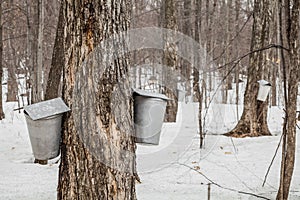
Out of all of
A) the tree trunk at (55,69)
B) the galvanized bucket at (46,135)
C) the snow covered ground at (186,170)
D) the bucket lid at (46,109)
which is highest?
the tree trunk at (55,69)

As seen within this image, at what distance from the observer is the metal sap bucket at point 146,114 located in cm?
221

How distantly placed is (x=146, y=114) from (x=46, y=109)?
606 millimetres

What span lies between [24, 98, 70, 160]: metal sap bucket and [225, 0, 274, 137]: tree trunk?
4.65 meters

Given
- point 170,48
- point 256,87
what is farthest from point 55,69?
point 170,48

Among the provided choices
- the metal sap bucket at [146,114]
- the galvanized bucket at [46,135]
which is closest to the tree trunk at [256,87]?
the metal sap bucket at [146,114]

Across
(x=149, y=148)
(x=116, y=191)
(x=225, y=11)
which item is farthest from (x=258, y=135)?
(x=225, y=11)

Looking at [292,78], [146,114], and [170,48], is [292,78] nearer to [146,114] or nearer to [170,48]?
[146,114]

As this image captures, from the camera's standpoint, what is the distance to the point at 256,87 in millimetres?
6172

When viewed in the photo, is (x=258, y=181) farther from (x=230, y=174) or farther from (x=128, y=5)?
(x=128, y=5)

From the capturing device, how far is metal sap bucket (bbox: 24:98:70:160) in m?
1.98

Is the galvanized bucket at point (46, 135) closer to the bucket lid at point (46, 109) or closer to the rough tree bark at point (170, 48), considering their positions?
the bucket lid at point (46, 109)

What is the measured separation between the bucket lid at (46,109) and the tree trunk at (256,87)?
467 cm

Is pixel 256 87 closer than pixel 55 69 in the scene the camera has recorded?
No

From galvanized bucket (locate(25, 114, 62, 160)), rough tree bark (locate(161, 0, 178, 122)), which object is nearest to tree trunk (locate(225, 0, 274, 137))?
rough tree bark (locate(161, 0, 178, 122))
